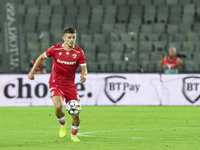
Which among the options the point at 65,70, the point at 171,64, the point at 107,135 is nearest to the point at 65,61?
the point at 65,70

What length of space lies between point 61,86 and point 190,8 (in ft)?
56.6

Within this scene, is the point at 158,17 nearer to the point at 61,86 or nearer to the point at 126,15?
the point at 126,15

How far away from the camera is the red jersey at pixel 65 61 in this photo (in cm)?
788

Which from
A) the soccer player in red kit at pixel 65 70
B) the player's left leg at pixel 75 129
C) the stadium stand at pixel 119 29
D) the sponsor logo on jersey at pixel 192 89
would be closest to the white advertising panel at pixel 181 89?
the sponsor logo on jersey at pixel 192 89

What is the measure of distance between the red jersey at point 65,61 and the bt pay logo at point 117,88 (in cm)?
937

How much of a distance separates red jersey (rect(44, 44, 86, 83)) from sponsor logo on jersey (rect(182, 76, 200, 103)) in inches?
391

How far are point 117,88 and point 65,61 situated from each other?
9.53 meters

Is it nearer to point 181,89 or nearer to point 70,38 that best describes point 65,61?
point 70,38

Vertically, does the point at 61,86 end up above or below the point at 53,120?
above

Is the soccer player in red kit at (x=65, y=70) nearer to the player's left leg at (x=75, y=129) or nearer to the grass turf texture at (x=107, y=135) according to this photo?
the player's left leg at (x=75, y=129)

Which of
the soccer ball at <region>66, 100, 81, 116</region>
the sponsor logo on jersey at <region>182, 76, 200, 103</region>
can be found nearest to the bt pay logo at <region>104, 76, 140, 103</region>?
the sponsor logo on jersey at <region>182, 76, 200, 103</region>

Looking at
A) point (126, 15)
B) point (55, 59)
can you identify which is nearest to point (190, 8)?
point (126, 15)

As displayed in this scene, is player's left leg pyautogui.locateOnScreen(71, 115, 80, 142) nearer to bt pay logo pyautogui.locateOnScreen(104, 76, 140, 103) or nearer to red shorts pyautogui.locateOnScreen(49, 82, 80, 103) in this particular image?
red shorts pyautogui.locateOnScreen(49, 82, 80, 103)

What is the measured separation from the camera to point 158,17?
78.9ft
